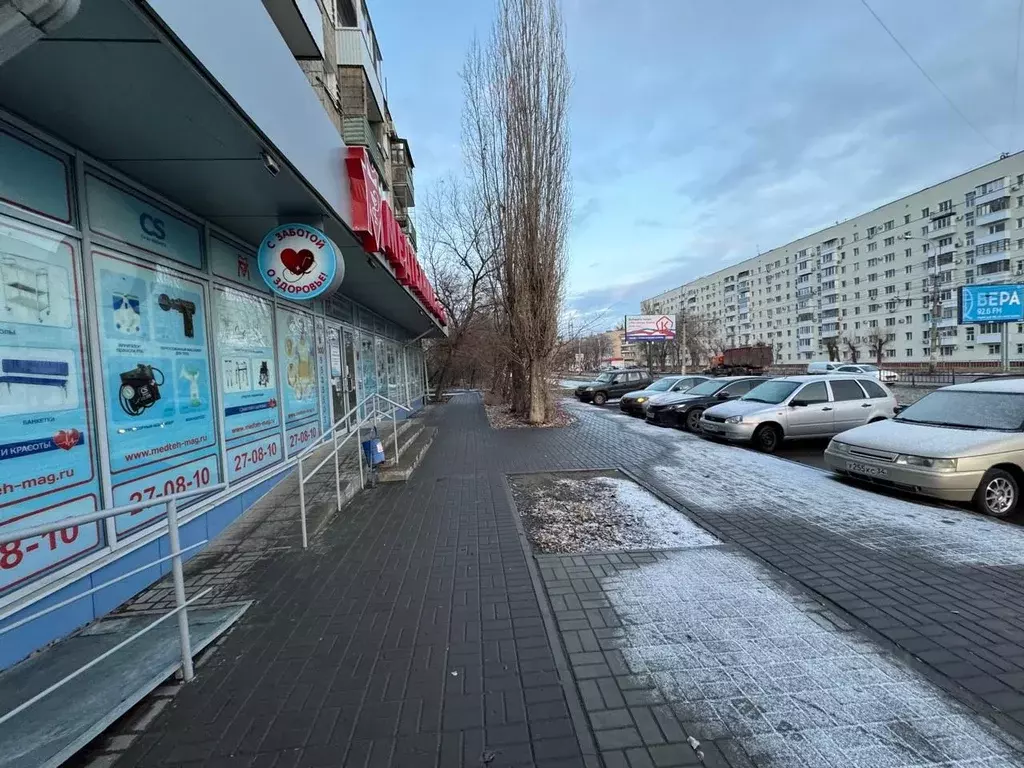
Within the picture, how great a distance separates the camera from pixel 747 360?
4003 centimetres

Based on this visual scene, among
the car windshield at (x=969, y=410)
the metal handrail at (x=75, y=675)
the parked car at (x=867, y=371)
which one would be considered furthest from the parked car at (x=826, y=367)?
the metal handrail at (x=75, y=675)

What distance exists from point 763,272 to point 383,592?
101 meters

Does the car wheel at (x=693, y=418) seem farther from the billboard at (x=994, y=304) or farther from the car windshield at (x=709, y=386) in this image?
the billboard at (x=994, y=304)

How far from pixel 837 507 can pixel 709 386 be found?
9.25m

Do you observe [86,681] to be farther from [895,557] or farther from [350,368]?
[350,368]

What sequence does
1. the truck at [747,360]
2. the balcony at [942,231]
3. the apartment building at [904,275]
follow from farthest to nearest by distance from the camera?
1. the balcony at [942,231]
2. the apartment building at [904,275]
3. the truck at [747,360]

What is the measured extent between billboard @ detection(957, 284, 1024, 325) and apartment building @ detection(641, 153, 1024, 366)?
58.5 ft

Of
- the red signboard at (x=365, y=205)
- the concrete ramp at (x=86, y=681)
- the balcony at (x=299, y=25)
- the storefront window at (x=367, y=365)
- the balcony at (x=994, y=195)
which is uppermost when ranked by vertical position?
the balcony at (x=994, y=195)

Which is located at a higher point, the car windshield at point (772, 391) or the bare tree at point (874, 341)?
the bare tree at point (874, 341)

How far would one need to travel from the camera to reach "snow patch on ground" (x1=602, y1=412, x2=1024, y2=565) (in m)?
4.33

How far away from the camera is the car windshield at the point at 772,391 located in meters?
10.2

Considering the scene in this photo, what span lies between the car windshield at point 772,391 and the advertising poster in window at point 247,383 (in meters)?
9.74

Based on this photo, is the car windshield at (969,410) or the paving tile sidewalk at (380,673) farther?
the car windshield at (969,410)

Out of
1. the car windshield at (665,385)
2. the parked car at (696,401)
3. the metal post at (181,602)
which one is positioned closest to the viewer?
the metal post at (181,602)
